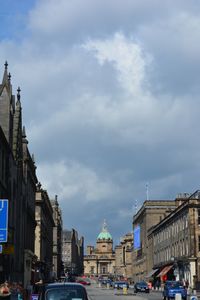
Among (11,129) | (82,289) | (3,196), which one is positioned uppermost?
(11,129)

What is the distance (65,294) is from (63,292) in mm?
98

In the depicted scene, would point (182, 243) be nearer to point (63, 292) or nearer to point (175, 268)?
point (175, 268)

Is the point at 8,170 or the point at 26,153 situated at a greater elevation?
the point at 26,153

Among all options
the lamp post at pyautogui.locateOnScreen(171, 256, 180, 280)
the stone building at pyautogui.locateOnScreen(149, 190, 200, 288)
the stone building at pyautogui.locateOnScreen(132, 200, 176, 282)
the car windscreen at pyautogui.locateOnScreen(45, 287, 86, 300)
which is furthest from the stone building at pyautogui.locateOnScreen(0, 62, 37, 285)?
the stone building at pyautogui.locateOnScreen(132, 200, 176, 282)

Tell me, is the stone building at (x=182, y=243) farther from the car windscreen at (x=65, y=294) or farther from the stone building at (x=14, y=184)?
the car windscreen at (x=65, y=294)

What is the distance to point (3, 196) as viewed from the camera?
47.8 meters

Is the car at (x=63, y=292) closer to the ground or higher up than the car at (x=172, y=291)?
higher up

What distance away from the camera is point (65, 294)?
57.9 ft

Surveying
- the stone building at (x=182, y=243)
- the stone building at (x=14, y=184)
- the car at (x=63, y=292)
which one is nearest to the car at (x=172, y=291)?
the stone building at (x=14, y=184)

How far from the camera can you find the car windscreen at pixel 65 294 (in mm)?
17489

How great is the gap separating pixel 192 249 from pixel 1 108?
3794cm

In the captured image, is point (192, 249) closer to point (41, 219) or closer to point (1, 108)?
point (41, 219)

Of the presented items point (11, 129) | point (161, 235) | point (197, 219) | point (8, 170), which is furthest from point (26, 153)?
point (161, 235)

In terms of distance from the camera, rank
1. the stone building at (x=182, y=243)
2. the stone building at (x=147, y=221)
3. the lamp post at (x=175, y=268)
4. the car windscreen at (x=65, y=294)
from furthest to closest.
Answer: the stone building at (x=147, y=221) → the lamp post at (x=175, y=268) → the stone building at (x=182, y=243) → the car windscreen at (x=65, y=294)
